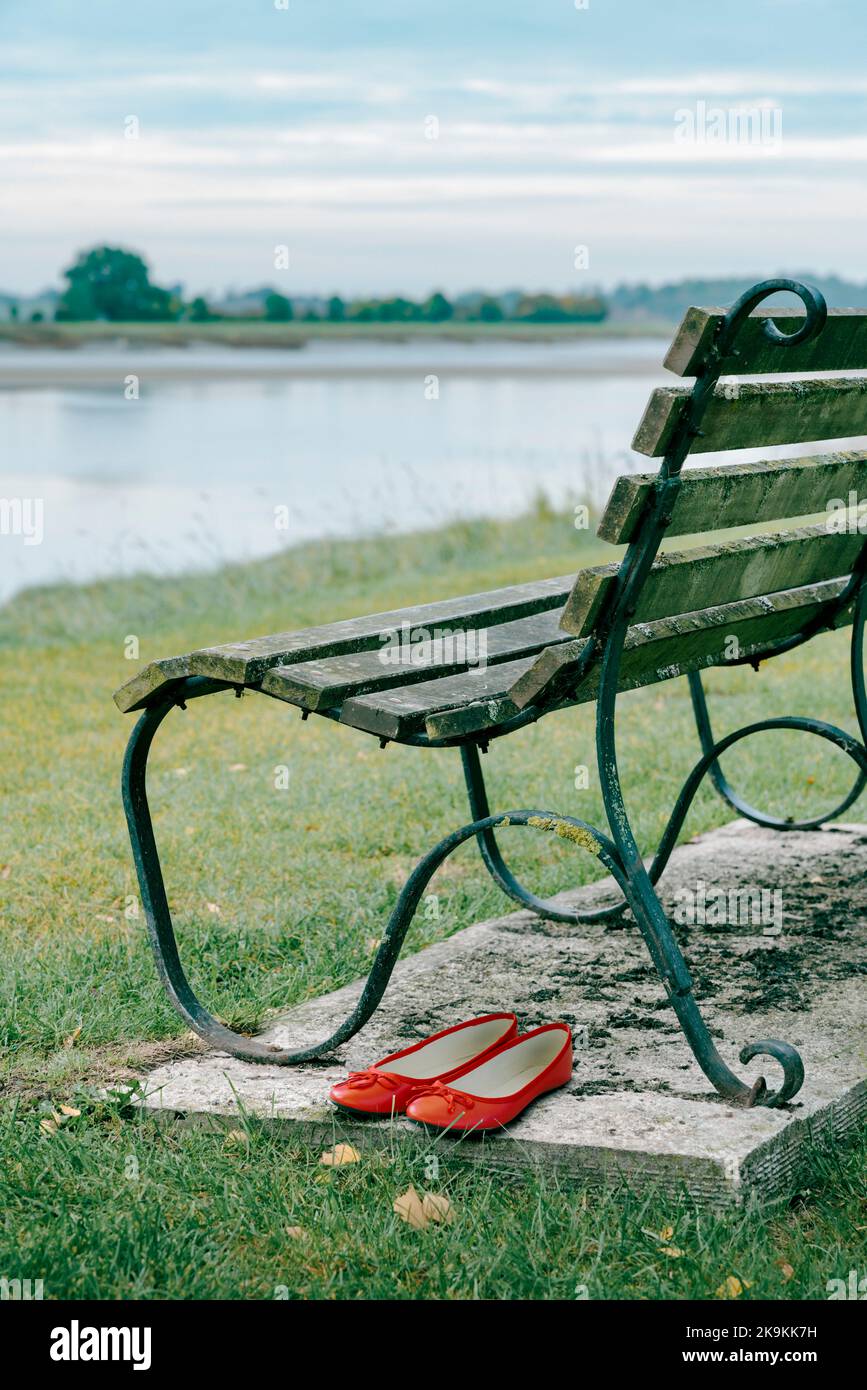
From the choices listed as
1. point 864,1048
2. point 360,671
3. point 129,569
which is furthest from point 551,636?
point 129,569

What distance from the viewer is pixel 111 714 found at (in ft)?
22.4

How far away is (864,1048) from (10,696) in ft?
17.4

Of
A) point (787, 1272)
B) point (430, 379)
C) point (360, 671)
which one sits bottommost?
point (787, 1272)

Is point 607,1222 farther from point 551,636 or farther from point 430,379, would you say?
point 430,379

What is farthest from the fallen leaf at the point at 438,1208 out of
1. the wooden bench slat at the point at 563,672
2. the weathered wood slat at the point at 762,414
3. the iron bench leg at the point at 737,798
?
the iron bench leg at the point at 737,798

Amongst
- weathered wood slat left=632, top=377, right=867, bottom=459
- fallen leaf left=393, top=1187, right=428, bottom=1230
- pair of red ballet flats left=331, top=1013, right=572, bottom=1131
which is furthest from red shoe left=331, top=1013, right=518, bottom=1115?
weathered wood slat left=632, top=377, right=867, bottom=459

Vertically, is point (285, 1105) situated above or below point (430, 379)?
below

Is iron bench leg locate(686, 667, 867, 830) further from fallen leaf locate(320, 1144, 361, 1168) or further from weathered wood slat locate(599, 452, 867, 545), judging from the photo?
fallen leaf locate(320, 1144, 361, 1168)

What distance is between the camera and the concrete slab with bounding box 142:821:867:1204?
101 inches

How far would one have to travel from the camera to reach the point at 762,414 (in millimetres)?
2705

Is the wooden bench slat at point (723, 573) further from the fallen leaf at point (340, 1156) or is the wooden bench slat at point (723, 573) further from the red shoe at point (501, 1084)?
the fallen leaf at point (340, 1156)

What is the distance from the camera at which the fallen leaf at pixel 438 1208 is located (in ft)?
8.18

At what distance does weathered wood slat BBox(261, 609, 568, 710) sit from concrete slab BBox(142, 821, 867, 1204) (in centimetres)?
76

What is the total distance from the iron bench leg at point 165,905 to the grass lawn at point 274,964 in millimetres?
131
